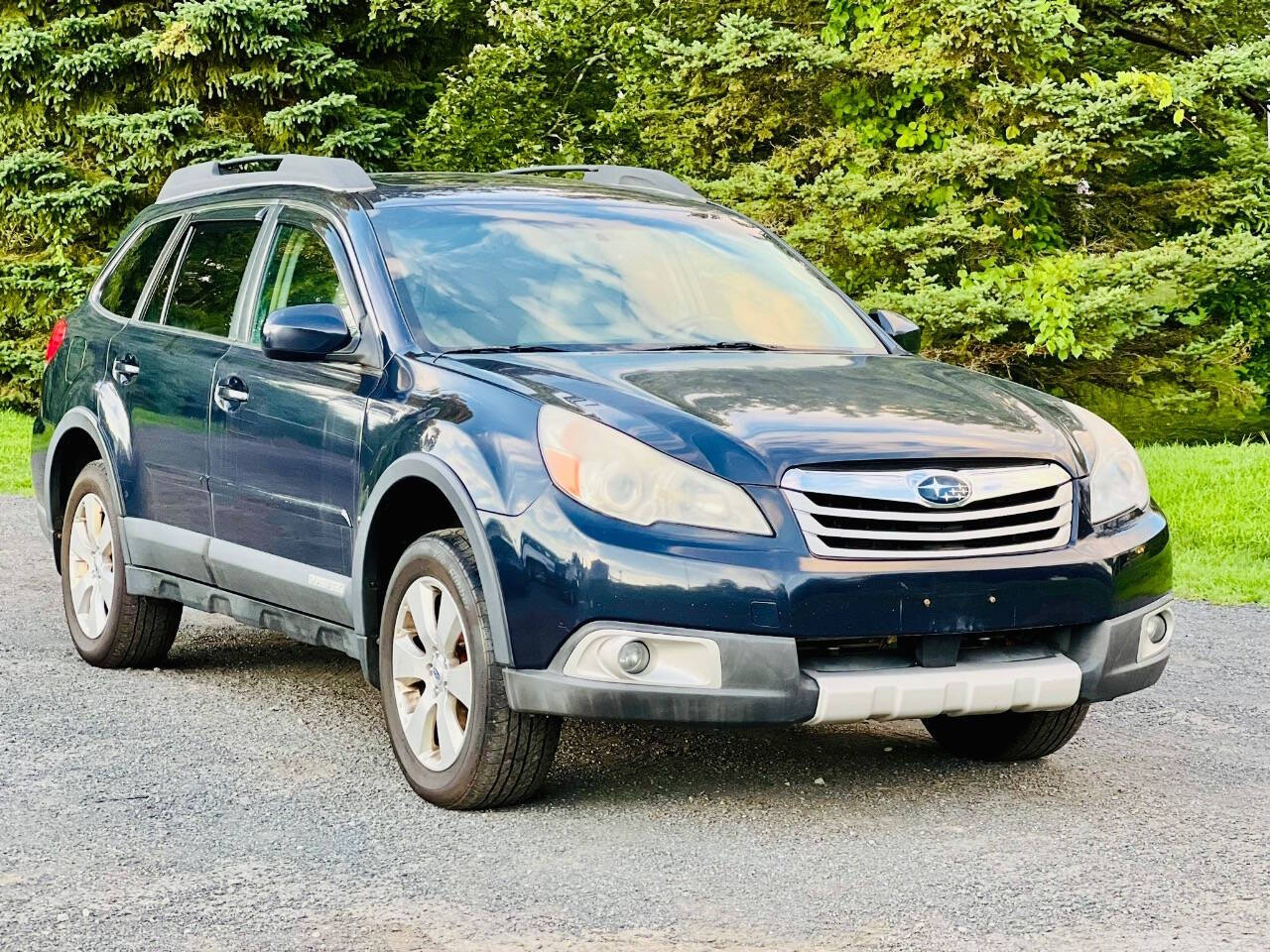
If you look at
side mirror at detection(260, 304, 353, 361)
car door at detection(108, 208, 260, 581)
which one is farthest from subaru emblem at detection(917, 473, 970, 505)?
car door at detection(108, 208, 260, 581)

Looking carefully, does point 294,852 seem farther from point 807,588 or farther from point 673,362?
point 673,362

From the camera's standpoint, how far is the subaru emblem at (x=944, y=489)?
494 centimetres

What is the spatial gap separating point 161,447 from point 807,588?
3.10 metres

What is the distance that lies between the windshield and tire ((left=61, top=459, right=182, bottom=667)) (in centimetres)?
195

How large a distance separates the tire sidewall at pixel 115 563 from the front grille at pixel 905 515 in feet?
11.0

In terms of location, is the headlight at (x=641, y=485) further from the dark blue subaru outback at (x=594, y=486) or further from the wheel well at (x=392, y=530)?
the wheel well at (x=392, y=530)

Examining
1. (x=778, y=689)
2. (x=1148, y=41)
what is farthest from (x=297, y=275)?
(x=1148, y=41)

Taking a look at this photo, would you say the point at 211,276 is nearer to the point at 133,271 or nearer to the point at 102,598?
the point at 133,271

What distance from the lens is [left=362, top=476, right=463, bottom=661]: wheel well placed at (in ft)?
18.2

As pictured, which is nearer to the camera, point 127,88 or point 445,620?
point 445,620

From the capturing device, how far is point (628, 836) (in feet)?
16.6

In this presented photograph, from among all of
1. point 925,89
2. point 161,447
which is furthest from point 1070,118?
point 161,447

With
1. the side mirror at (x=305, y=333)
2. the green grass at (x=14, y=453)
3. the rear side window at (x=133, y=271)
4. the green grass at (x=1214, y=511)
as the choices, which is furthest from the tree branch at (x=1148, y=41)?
the side mirror at (x=305, y=333)

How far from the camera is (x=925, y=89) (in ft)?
58.2
